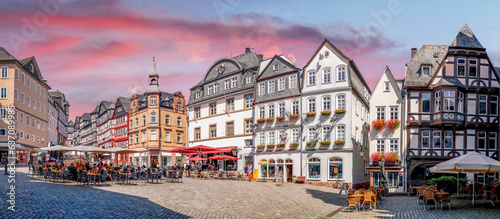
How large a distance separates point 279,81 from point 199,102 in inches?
546

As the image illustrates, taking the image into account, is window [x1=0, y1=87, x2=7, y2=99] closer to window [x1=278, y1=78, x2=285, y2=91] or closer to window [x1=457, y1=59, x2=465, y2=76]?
window [x1=278, y1=78, x2=285, y2=91]

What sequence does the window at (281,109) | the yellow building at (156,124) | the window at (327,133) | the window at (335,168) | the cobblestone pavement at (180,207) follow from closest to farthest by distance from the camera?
1. the cobblestone pavement at (180,207)
2. the window at (335,168)
3. the window at (327,133)
4. the window at (281,109)
5. the yellow building at (156,124)

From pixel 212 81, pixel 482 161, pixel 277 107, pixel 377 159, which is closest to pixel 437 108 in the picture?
pixel 377 159

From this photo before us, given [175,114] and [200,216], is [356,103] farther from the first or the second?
[175,114]

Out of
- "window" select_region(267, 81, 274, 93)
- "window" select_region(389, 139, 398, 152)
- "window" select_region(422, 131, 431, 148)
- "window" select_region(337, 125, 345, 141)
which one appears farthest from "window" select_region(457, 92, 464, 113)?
"window" select_region(267, 81, 274, 93)

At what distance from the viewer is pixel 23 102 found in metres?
61.6

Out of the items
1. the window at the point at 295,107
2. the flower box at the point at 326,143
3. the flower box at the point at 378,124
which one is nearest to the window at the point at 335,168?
the flower box at the point at 326,143

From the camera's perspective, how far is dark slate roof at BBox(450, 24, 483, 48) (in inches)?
1481

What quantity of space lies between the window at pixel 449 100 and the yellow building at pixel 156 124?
4007 centimetres

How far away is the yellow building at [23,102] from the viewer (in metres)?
57.3

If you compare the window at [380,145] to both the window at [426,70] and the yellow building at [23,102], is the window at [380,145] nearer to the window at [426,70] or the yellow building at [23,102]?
the window at [426,70]

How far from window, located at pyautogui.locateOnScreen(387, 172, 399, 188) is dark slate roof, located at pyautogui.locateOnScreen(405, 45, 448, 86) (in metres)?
7.99

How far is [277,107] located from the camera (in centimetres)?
4188

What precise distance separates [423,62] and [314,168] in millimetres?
13972
